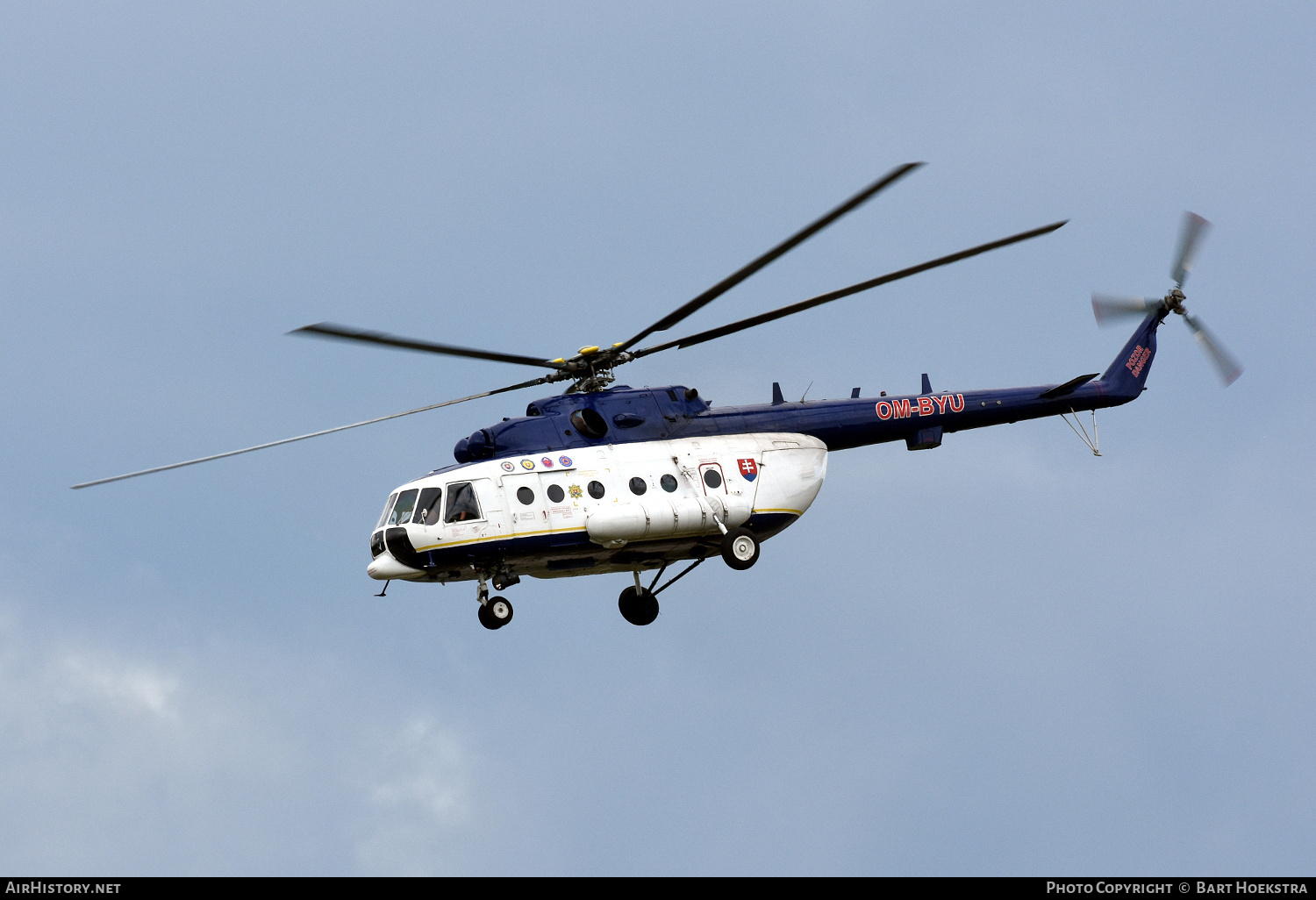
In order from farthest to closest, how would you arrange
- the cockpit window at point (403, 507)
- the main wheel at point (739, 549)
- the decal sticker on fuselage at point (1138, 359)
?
1. the decal sticker on fuselage at point (1138, 359)
2. the main wheel at point (739, 549)
3. the cockpit window at point (403, 507)

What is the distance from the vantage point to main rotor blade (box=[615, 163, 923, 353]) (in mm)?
27312

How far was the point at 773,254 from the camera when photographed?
29141 millimetres

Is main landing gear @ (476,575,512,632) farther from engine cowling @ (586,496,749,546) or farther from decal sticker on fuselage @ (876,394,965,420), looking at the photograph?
decal sticker on fuselage @ (876,394,965,420)

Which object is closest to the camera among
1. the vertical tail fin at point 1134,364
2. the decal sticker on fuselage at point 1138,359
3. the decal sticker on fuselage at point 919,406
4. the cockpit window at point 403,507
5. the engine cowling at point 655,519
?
the cockpit window at point 403,507

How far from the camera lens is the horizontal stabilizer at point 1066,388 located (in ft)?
129

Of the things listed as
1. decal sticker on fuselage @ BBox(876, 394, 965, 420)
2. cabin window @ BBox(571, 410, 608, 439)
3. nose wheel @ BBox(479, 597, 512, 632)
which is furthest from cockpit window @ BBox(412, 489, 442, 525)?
decal sticker on fuselage @ BBox(876, 394, 965, 420)

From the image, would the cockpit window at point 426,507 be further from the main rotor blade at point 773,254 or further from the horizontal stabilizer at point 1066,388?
the horizontal stabilizer at point 1066,388

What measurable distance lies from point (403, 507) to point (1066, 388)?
1557 cm

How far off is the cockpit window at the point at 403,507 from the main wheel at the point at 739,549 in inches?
253

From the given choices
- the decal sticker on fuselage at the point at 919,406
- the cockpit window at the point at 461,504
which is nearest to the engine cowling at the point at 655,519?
the cockpit window at the point at 461,504

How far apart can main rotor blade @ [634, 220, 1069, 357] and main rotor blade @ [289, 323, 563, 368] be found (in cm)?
234

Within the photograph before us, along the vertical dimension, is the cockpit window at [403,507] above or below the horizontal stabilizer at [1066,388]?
below
